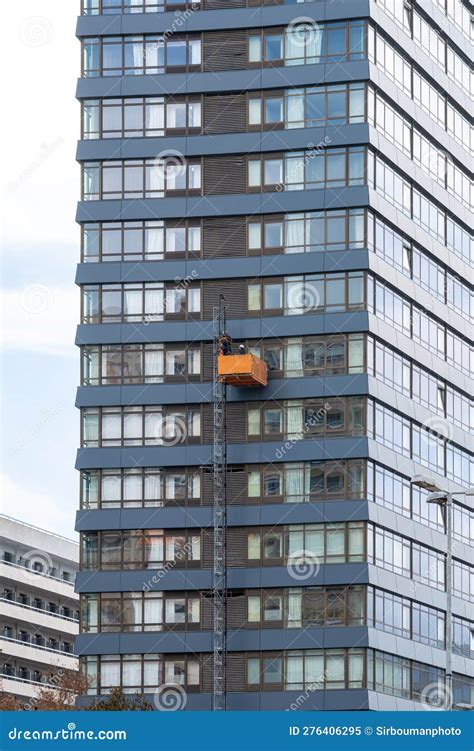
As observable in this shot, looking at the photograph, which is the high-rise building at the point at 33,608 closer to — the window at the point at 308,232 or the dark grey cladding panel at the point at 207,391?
the dark grey cladding panel at the point at 207,391

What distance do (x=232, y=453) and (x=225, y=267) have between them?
368 inches

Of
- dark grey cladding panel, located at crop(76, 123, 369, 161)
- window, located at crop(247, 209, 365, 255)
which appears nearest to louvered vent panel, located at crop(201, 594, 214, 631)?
window, located at crop(247, 209, 365, 255)

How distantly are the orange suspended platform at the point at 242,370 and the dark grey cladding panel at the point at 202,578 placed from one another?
354 inches

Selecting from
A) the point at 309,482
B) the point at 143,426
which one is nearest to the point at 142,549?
the point at 143,426

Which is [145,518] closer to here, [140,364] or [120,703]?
[140,364]

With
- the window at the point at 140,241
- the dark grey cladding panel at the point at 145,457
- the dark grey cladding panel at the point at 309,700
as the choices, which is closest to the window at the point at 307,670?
the dark grey cladding panel at the point at 309,700

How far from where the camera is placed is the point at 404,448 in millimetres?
97000

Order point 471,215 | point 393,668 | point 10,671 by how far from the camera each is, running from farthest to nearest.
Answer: point 10,671 < point 471,215 < point 393,668

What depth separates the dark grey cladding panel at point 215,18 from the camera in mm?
95375

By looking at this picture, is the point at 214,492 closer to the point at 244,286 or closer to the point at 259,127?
the point at 244,286

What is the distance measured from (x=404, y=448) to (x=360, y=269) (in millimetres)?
9830

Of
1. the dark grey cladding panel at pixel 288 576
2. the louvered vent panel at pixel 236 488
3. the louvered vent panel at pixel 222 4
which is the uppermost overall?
the louvered vent panel at pixel 222 4

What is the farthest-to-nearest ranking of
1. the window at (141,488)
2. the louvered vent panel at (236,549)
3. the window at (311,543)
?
the window at (141,488), the louvered vent panel at (236,549), the window at (311,543)

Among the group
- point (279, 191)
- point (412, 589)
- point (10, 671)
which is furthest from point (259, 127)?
point (10, 671)
